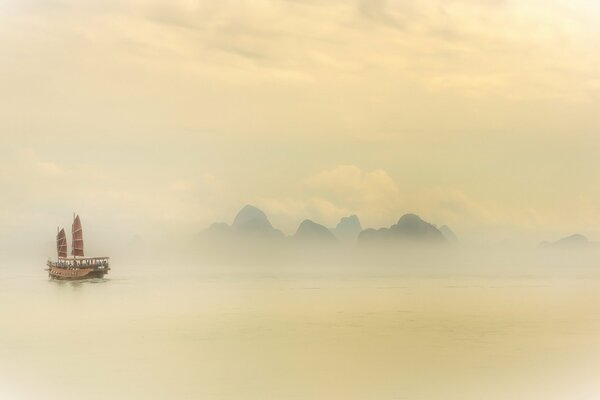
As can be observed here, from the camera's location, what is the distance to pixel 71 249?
25.5 feet

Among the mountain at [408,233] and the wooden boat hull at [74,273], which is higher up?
the wooden boat hull at [74,273]


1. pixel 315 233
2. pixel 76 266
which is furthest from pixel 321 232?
pixel 76 266

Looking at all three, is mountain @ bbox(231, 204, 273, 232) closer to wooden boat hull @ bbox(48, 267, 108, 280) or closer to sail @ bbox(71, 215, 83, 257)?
sail @ bbox(71, 215, 83, 257)

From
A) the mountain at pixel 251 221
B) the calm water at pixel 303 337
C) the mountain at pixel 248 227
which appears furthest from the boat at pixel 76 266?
the mountain at pixel 251 221

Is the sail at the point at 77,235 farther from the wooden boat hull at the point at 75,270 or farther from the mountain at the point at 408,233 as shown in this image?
the mountain at the point at 408,233

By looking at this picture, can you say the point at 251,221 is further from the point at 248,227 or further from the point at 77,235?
the point at 77,235

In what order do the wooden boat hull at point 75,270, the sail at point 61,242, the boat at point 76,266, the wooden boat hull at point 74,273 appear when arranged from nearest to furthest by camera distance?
1. the sail at point 61,242
2. the boat at point 76,266
3. the wooden boat hull at point 75,270
4. the wooden boat hull at point 74,273

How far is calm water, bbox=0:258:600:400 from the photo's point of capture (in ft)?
18.7

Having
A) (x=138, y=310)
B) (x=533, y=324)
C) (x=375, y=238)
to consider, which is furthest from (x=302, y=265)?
(x=533, y=324)

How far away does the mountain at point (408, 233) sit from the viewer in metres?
6.72

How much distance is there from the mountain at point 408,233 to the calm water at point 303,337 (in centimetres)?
81

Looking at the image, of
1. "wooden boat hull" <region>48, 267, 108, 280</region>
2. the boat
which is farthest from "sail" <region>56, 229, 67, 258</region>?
"wooden boat hull" <region>48, 267, 108, 280</region>

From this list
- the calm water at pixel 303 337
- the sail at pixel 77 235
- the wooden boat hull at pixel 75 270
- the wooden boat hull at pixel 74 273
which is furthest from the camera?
the wooden boat hull at pixel 74 273

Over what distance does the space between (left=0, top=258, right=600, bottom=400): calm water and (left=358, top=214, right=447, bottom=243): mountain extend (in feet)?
2.67
